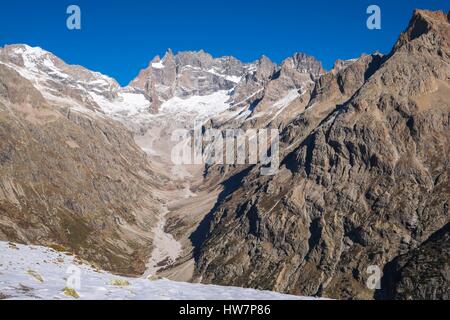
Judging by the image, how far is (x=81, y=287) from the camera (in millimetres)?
28906

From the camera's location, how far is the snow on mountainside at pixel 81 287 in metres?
25.9

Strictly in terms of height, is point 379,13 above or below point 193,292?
above

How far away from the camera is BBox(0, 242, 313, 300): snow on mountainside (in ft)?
85.0
